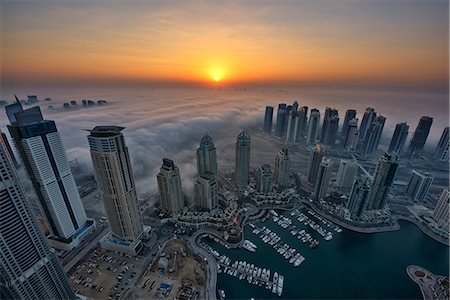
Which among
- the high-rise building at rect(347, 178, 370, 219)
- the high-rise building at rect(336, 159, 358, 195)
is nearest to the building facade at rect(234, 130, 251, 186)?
the high-rise building at rect(347, 178, 370, 219)

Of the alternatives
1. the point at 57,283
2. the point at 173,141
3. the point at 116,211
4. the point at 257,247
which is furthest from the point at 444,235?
the point at 173,141

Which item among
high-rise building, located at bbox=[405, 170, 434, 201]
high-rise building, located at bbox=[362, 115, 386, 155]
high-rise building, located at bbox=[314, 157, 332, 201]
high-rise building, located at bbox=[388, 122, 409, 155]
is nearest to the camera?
high-rise building, located at bbox=[314, 157, 332, 201]

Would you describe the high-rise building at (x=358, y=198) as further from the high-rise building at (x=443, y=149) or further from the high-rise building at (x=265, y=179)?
the high-rise building at (x=443, y=149)

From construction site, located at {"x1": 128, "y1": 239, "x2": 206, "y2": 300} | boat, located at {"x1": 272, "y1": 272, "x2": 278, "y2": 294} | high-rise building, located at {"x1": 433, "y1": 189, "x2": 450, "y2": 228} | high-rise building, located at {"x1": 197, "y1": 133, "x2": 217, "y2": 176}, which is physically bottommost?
boat, located at {"x1": 272, "y1": 272, "x2": 278, "y2": 294}

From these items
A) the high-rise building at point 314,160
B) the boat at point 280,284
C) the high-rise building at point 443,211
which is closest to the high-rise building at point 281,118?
the high-rise building at point 314,160

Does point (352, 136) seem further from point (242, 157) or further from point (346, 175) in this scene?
point (242, 157)

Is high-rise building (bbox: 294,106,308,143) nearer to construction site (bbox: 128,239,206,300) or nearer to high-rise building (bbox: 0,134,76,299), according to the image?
construction site (bbox: 128,239,206,300)

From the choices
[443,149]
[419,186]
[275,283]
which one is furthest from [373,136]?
[275,283]
